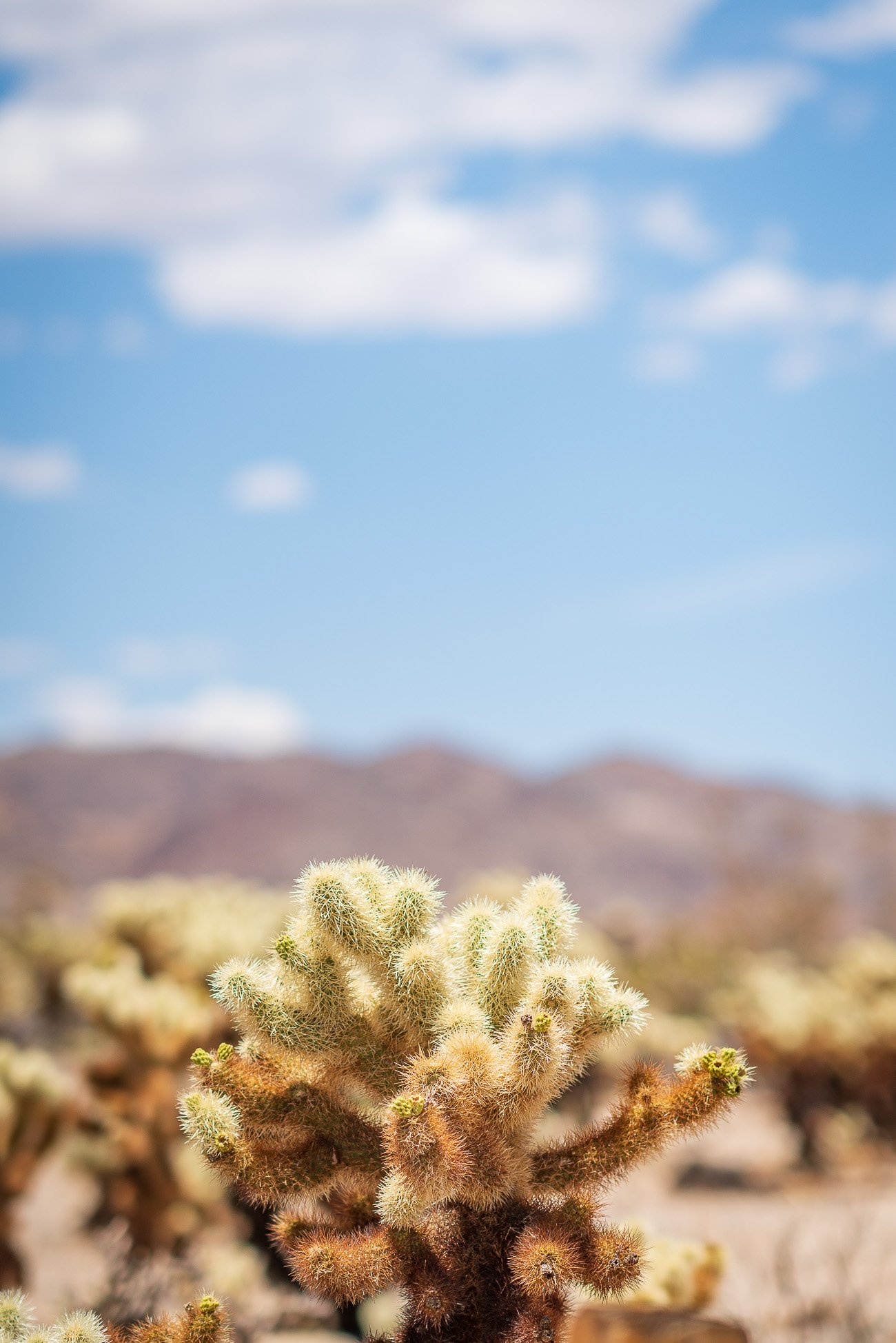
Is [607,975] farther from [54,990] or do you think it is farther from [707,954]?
[707,954]

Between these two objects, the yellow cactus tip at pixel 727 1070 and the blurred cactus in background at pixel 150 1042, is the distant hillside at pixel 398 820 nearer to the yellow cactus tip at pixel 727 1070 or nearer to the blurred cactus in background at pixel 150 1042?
the blurred cactus in background at pixel 150 1042

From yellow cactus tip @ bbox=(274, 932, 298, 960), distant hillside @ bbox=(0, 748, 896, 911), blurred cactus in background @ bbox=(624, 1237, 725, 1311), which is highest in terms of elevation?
distant hillside @ bbox=(0, 748, 896, 911)

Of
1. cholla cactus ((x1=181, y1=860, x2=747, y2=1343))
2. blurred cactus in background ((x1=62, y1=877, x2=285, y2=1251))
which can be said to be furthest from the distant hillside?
cholla cactus ((x1=181, y1=860, x2=747, y2=1343))

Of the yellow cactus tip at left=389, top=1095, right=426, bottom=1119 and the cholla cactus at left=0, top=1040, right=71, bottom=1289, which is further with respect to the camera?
the cholla cactus at left=0, top=1040, right=71, bottom=1289

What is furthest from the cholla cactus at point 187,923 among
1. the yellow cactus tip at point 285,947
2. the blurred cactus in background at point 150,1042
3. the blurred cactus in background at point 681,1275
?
the yellow cactus tip at point 285,947

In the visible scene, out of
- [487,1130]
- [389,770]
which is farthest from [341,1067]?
[389,770]

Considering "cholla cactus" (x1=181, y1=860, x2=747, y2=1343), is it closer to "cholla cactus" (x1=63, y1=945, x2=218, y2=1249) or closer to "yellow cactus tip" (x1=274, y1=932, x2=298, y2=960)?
"yellow cactus tip" (x1=274, y1=932, x2=298, y2=960)
